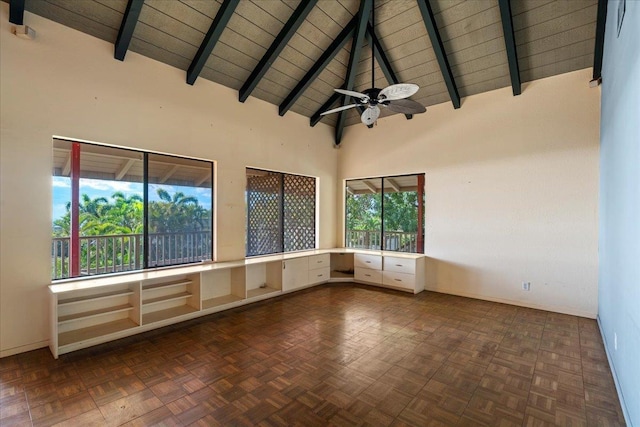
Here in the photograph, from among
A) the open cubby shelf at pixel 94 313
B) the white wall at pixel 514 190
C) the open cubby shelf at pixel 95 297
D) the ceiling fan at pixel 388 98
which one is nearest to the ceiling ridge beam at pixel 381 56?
the ceiling fan at pixel 388 98

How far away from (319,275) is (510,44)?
4.64 metres

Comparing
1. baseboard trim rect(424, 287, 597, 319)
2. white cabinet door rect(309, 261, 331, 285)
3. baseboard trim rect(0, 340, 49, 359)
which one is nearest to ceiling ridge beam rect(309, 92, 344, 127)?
white cabinet door rect(309, 261, 331, 285)

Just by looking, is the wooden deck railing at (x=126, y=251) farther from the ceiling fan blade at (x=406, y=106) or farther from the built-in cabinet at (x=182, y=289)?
the ceiling fan blade at (x=406, y=106)

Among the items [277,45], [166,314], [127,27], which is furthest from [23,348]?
[277,45]

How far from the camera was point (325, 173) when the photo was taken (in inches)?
255

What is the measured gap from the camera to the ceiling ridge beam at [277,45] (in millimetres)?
3734

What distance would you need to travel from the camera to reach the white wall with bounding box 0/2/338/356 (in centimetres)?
294

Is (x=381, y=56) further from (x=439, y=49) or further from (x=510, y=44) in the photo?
(x=510, y=44)

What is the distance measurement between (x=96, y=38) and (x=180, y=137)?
1.37 meters

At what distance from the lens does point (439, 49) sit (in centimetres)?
415

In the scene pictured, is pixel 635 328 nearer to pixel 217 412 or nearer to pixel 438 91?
pixel 217 412

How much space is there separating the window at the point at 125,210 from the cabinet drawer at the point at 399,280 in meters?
3.16

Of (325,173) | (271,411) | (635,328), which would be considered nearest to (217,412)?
(271,411)

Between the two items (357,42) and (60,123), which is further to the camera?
(357,42)
